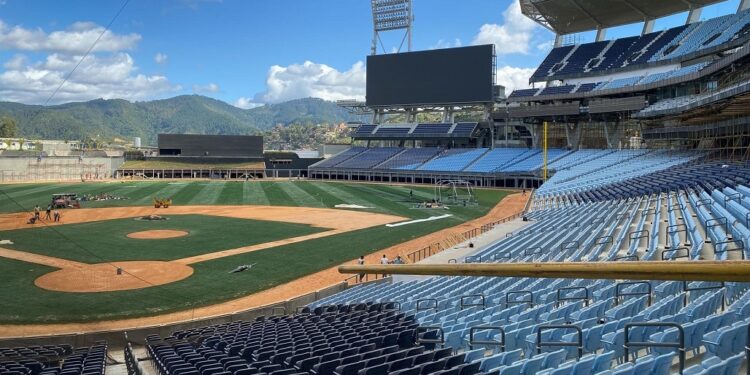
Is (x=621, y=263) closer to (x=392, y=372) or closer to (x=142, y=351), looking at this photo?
(x=392, y=372)

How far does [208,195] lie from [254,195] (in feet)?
16.0

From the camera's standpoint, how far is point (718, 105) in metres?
35.0

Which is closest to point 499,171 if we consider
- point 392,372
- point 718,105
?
point 718,105

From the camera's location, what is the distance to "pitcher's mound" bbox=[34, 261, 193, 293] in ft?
73.3

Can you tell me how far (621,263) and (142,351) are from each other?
15.3 m

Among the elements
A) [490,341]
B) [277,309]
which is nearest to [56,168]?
[277,309]

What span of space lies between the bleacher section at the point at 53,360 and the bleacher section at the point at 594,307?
6.95m

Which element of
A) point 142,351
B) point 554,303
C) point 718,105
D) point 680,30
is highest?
point 680,30

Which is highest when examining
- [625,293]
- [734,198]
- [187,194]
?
[734,198]

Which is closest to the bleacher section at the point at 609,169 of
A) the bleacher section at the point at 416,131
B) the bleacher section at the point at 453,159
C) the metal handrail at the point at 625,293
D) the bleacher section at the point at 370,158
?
the bleacher section at the point at 453,159

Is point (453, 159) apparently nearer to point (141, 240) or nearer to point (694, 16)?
point (694, 16)

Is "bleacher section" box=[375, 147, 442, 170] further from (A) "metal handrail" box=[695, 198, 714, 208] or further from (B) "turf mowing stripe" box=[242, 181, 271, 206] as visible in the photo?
(A) "metal handrail" box=[695, 198, 714, 208]

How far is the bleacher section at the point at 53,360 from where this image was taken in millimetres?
11211

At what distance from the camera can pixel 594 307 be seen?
9.59 metres
